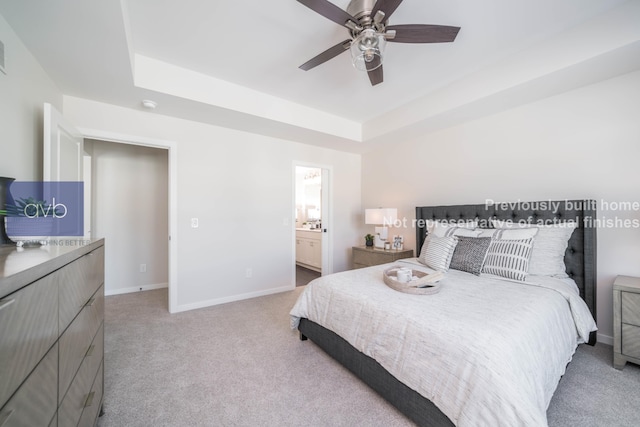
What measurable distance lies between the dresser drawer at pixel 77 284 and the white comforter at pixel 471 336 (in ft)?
4.83

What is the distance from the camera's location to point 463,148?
3.27 m

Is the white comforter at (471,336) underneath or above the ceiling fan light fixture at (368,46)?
underneath

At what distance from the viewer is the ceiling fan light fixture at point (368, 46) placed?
5.55ft

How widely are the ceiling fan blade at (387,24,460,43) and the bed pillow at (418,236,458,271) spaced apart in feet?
5.68

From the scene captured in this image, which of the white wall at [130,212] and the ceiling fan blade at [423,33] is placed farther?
the white wall at [130,212]

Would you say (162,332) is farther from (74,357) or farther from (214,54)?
(214,54)

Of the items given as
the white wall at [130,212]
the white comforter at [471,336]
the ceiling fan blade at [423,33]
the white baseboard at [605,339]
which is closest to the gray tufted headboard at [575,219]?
the white baseboard at [605,339]

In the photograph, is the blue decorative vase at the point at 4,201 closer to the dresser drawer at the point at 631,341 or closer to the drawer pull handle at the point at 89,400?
the drawer pull handle at the point at 89,400

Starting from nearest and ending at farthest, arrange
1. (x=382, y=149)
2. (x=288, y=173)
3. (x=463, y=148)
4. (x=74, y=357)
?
(x=74, y=357) < (x=463, y=148) < (x=288, y=173) < (x=382, y=149)

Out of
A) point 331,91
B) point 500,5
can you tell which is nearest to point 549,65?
point 500,5

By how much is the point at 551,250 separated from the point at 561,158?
36.7 inches

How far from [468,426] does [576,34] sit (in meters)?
2.79

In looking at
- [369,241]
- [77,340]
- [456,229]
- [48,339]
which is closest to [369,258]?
[369,241]

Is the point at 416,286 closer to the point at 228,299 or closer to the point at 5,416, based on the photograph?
the point at 5,416
